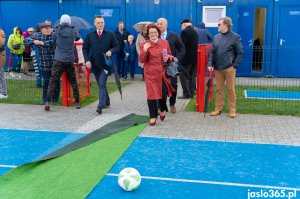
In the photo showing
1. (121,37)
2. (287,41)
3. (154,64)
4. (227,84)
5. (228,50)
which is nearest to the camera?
(154,64)

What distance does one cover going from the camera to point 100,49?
8523mm

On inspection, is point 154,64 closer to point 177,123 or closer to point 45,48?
point 177,123

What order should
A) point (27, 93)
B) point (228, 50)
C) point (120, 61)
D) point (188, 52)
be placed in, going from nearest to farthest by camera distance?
point (228, 50), point (188, 52), point (27, 93), point (120, 61)

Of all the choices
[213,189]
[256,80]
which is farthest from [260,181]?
[256,80]

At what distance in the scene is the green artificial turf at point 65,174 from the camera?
180 inches

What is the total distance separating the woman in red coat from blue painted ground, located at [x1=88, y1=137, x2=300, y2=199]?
3.25 ft

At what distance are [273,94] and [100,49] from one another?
500cm

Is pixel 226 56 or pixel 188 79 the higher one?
pixel 226 56

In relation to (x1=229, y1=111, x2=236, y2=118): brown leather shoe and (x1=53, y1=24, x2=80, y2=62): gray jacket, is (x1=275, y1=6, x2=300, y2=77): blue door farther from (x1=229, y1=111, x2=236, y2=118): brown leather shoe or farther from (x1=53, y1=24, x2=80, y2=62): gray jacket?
(x1=53, y1=24, x2=80, y2=62): gray jacket

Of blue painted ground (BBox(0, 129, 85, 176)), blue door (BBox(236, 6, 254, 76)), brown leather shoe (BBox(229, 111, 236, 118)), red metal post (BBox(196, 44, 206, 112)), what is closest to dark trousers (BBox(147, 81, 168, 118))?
red metal post (BBox(196, 44, 206, 112))

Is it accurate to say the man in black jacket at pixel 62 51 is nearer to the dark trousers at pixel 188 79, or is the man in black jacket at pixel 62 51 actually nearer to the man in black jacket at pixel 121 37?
the dark trousers at pixel 188 79

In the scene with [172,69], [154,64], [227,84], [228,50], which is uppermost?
[228,50]

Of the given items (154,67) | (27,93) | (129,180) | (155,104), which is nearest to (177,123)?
(155,104)

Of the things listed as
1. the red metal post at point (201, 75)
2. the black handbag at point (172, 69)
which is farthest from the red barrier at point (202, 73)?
the black handbag at point (172, 69)
